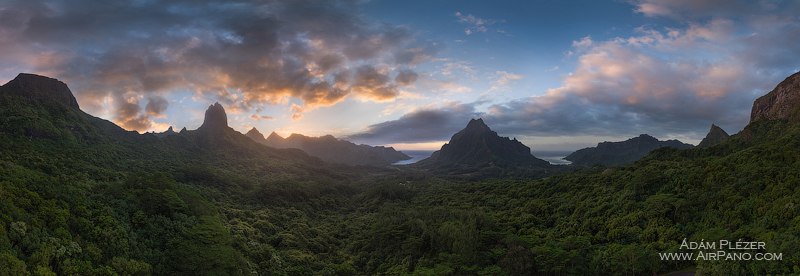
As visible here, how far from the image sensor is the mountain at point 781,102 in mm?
82562

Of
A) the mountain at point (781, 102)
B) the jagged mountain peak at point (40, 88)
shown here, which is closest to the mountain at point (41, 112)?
the jagged mountain peak at point (40, 88)

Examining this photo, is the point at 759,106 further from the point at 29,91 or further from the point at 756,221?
the point at 29,91

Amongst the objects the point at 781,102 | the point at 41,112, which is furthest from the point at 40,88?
the point at 781,102

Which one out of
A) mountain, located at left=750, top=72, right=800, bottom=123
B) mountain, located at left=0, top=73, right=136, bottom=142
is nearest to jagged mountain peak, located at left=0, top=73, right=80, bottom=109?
mountain, located at left=0, top=73, right=136, bottom=142

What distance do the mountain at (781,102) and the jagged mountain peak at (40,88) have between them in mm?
207407

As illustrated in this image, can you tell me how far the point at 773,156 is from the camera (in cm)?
4788

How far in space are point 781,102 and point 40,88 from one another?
220797mm

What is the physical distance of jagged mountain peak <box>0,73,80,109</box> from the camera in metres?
118

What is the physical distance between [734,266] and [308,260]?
42.1 m

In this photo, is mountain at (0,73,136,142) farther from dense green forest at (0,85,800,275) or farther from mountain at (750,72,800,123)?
mountain at (750,72,800,123)

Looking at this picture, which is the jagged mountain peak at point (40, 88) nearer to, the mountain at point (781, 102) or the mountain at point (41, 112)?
the mountain at point (41, 112)

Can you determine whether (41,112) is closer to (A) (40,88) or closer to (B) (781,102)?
(A) (40,88)

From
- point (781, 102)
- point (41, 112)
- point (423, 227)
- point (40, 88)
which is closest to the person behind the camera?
point (423, 227)

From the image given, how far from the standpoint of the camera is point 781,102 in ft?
286
